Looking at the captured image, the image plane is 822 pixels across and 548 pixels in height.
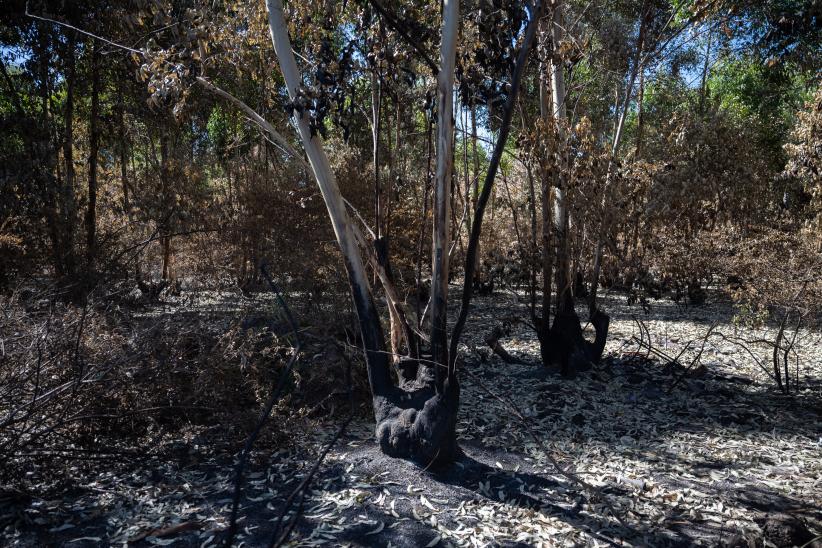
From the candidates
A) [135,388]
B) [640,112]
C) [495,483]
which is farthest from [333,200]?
[640,112]

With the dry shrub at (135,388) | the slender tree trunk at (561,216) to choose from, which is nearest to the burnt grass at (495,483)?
the dry shrub at (135,388)

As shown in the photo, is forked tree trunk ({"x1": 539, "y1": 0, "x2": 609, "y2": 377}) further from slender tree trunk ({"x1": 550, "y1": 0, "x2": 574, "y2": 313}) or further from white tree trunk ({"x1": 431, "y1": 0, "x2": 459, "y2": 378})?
white tree trunk ({"x1": 431, "y1": 0, "x2": 459, "y2": 378})

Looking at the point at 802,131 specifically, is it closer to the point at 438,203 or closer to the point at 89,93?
the point at 438,203

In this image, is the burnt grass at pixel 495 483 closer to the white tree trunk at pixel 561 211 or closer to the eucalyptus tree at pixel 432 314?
the eucalyptus tree at pixel 432 314

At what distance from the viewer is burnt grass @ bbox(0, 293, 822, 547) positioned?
3.00 m

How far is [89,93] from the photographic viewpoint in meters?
9.82

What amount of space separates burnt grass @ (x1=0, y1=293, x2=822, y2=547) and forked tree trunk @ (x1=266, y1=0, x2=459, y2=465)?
0.15m

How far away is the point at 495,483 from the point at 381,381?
0.89 meters

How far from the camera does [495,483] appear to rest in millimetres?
3441

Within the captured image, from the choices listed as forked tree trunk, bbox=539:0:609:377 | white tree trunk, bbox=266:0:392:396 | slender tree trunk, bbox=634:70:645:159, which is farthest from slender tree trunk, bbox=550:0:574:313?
white tree trunk, bbox=266:0:392:396

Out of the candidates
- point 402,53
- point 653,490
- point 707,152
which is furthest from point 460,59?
point 707,152

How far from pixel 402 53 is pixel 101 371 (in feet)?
9.10

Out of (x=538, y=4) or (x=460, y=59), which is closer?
(x=538, y=4)

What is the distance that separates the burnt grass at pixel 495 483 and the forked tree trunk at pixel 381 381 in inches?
5.9
